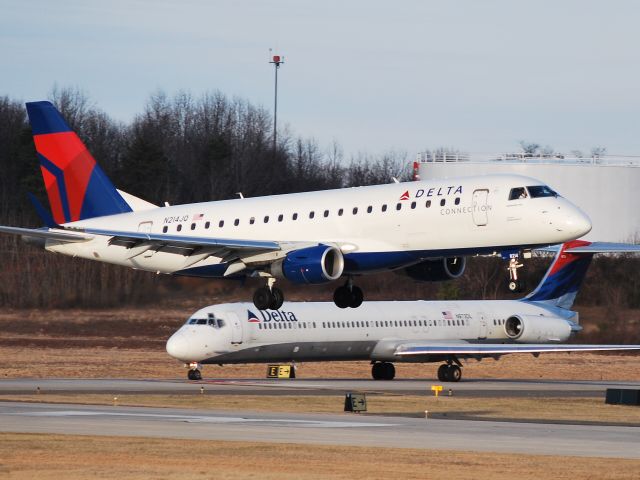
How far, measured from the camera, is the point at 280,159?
139 m

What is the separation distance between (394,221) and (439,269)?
4799 millimetres

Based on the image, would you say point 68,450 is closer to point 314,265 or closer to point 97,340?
point 314,265

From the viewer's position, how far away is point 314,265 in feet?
145

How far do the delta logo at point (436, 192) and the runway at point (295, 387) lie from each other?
711 inches

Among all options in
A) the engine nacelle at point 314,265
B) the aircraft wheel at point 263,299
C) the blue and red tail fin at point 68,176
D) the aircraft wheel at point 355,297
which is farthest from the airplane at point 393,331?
the engine nacelle at point 314,265

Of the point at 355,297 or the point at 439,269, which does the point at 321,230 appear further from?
the point at 439,269

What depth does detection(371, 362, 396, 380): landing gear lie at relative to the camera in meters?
74.6

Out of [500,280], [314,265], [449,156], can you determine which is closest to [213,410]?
[314,265]

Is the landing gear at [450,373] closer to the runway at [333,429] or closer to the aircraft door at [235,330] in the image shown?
the aircraft door at [235,330]

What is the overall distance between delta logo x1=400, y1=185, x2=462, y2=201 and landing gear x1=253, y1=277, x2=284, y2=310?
599 centimetres

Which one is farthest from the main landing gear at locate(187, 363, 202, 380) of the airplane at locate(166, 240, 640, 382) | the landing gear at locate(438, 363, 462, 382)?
the landing gear at locate(438, 363, 462, 382)

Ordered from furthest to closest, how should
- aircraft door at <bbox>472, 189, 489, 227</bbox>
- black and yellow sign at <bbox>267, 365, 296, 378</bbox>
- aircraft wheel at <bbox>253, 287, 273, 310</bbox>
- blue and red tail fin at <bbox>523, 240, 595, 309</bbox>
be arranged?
1. blue and red tail fin at <bbox>523, 240, 595, 309</bbox>
2. black and yellow sign at <bbox>267, 365, 296, 378</bbox>
3. aircraft wheel at <bbox>253, 287, 273, 310</bbox>
4. aircraft door at <bbox>472, 189, 489, 227</bbox>

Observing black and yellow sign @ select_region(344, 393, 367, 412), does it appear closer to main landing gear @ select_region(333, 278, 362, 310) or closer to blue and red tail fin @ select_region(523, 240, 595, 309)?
main landing gear @ select_region(333, 278, 362, 310)

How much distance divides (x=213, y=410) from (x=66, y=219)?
10575mm
